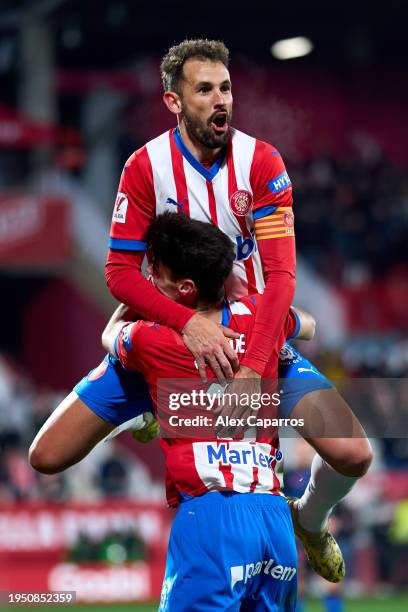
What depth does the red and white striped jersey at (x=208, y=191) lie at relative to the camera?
4594mm

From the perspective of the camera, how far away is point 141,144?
55.3ft

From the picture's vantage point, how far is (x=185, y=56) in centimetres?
463

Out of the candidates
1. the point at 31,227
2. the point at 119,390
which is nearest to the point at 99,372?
the point at 119,390

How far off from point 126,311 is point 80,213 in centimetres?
1143

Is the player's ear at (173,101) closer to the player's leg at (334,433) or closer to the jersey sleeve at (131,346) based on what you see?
the jersey sleeve at (131,346)

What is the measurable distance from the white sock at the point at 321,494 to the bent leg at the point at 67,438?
0.80 m

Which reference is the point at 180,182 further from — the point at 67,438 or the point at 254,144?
the point at 67,438

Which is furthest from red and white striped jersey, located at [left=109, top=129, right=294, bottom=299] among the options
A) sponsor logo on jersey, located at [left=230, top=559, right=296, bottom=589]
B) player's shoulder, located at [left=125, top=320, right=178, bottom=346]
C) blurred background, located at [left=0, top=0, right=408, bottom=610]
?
blurred background, located at [left=0, top=0, right=408, bottom=610]

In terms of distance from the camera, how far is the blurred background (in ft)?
50.6

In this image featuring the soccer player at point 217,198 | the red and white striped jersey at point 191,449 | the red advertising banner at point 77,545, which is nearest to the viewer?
the red and white striped jersey at point 191,449

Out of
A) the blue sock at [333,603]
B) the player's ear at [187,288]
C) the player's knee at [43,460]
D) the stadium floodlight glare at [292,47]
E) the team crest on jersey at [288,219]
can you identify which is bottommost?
the blue sock at [333,603]

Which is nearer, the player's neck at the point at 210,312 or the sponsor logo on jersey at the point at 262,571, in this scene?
the sponsor logo on jersey at the point at 262,571

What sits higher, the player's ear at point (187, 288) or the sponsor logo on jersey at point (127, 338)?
the player's ear at point (187, 288)

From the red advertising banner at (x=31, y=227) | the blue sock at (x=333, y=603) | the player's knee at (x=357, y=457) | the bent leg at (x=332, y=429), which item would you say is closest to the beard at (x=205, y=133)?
the bent leg at (x=332, y=429)
